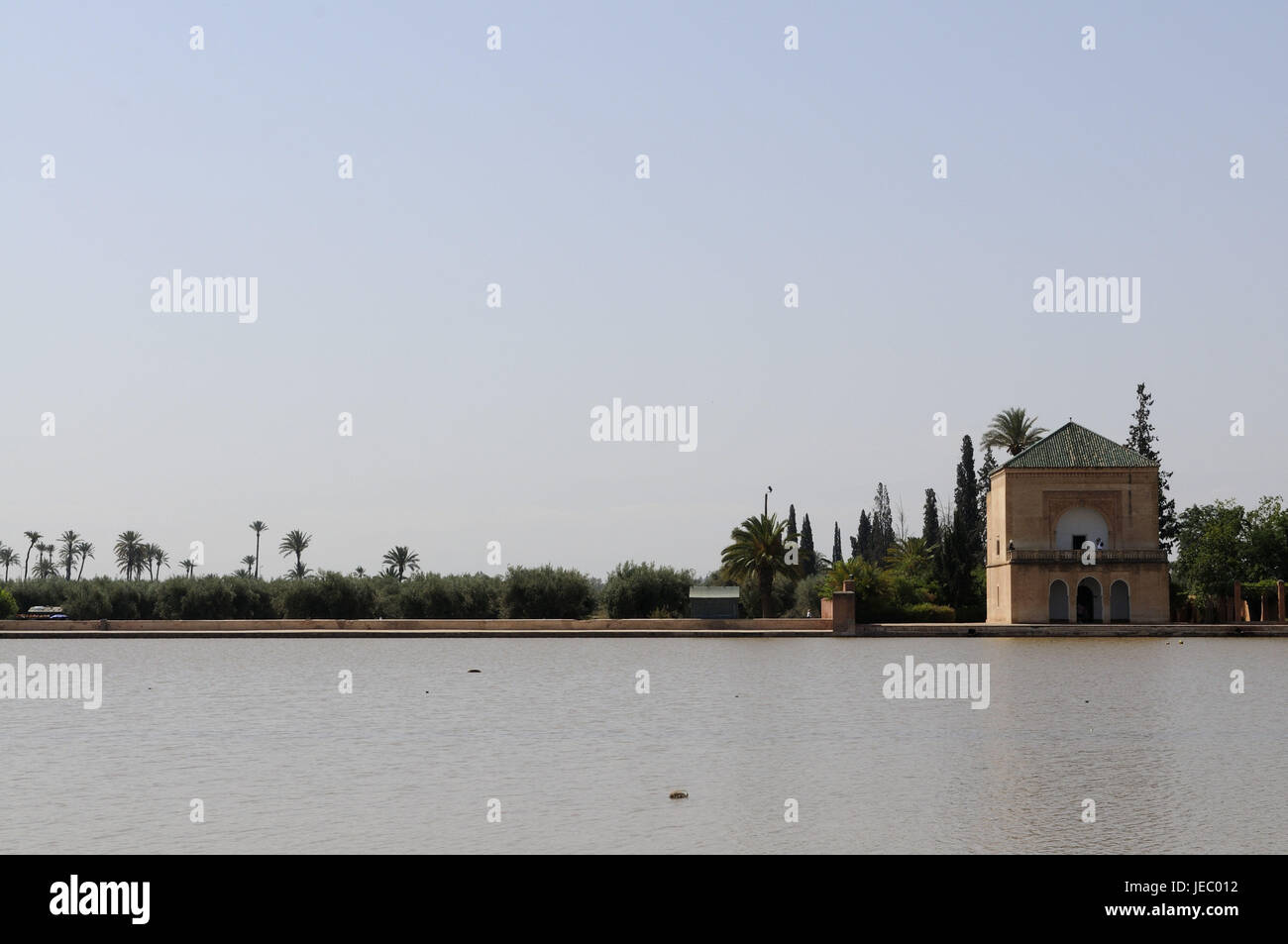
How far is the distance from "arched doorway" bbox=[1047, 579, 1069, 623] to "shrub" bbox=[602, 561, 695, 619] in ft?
44.8

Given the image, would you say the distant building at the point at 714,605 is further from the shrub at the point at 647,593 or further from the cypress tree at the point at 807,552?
the cypress tree at the point at 807,552

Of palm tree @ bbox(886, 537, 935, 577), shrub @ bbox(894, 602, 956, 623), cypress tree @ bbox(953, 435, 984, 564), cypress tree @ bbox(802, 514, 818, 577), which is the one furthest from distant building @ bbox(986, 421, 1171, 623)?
cypress tree @ bbox(802, 514, 818, 577)

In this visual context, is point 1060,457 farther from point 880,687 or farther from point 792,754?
point 792,754

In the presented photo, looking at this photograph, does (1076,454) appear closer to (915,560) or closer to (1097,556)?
(1097,556)


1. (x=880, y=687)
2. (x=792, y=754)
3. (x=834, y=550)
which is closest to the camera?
(x=792, y=754)

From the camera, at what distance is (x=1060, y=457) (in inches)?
1949

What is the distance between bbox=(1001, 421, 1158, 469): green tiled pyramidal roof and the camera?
48938 millimetres

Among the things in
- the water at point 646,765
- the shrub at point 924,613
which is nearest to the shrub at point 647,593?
the shrub at point 924,613

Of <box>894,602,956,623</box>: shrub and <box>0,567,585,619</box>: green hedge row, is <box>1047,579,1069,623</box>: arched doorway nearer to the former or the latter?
<box>894,602,956,623</box>: shrub

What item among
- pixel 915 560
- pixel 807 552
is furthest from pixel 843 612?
pixel 807 552

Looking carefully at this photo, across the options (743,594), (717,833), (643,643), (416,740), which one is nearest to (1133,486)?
(743,594)
